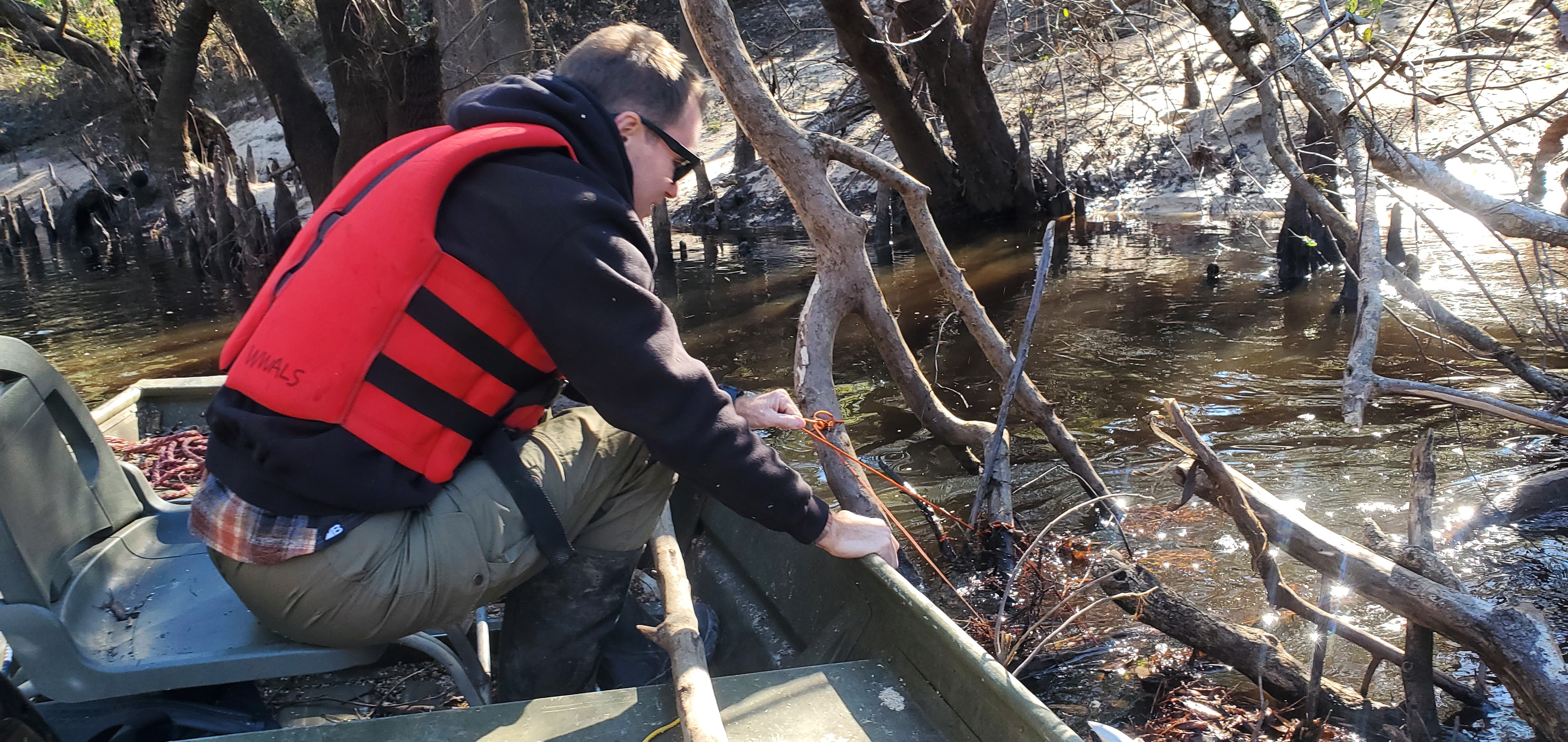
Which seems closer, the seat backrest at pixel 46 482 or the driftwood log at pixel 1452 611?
the seat backrest at pixel 46 482

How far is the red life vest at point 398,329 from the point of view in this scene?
1.93 m

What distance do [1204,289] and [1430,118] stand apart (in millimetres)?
5896

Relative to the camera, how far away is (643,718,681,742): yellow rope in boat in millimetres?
2086

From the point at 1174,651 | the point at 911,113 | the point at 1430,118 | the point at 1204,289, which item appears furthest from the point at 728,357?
the point at 1430,118

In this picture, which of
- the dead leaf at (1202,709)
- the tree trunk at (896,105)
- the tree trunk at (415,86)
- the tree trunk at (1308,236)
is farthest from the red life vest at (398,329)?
the tree trunk at (415,86)

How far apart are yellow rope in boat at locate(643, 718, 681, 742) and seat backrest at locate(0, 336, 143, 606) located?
1.24m

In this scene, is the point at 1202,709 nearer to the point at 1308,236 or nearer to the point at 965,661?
the point at 965,661

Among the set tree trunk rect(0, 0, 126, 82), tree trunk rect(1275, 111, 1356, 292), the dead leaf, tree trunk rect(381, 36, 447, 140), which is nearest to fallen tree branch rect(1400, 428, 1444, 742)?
the dead leaf

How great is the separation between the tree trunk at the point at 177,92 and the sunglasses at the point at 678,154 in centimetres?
1128

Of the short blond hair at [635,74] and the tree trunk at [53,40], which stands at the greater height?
the tree trunk at [53,40]

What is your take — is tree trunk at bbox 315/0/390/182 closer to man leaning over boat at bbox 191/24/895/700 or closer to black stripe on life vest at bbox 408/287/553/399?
man leaning over boat at bbox 191/24/895/700

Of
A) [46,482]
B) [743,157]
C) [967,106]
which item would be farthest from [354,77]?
Answer: [743,157]

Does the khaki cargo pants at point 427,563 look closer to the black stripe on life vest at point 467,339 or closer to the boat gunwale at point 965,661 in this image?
the black stripe on life vest at point 467,339

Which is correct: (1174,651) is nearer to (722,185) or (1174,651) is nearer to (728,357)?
(728,357)
